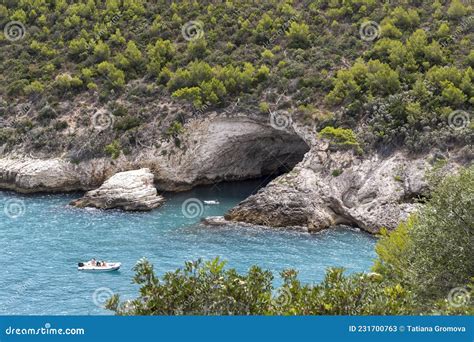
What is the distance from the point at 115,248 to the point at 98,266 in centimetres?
505

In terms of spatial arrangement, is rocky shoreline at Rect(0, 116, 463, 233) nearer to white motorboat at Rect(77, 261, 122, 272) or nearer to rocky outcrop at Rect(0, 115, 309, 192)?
rocky outcrop at Rect(0, 115, 309, 192)

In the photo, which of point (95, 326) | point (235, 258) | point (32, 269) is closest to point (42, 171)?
point (32, 269)

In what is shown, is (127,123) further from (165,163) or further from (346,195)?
(346,195)

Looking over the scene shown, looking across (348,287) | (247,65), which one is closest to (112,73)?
(247,65)

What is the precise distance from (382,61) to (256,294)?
51.4m

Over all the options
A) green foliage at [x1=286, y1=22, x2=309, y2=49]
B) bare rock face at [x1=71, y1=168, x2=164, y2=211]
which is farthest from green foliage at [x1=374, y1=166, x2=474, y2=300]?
green foliage at [x1=286, y1=22, x2=309, y2=49]

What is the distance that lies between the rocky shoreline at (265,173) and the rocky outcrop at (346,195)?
9cm

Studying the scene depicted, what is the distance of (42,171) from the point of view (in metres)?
63.9

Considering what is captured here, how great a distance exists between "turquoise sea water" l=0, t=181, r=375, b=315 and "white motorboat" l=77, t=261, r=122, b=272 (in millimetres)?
435

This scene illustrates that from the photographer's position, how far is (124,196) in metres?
58.0

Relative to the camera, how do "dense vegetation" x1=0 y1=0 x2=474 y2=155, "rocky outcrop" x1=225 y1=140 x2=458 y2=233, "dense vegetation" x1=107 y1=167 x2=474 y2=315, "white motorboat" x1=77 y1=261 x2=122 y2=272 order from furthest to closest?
"dense vegetation" x1=0 y1=0 x2=474 y2=155
"rocky outcrop" x1=225 y1=140 x2=458 y2=233
"white motorboat" x1=77 y1=261 x2=122 y2=272
"dense vegetation" x1=107 y1=167 x2=474 y2=315

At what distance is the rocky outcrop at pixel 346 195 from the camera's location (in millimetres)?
52406

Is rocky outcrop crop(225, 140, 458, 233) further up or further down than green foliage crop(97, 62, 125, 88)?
further down

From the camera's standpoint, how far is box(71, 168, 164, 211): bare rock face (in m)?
58.0
